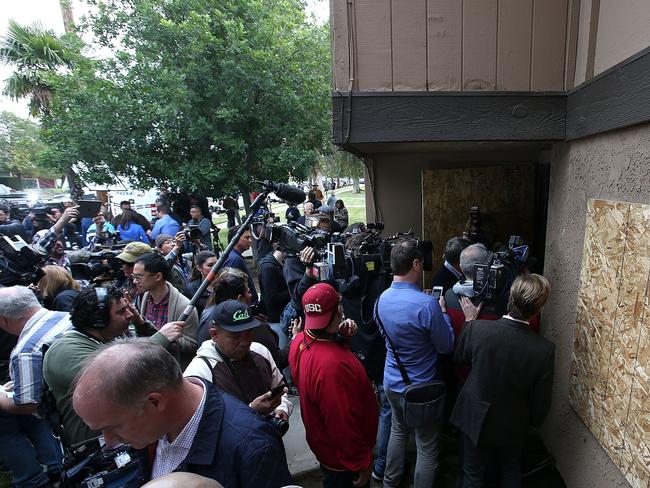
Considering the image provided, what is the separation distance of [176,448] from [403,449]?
2.15 m

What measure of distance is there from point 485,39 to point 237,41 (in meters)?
6.90

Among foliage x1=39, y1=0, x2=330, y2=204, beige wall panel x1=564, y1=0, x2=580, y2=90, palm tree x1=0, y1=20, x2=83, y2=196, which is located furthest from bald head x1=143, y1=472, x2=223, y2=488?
palm tree x1=0, y1=20, x2=83, y2=196

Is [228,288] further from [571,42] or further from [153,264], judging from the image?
[571,42]

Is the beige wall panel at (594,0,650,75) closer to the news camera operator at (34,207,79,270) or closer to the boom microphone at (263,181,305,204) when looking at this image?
the boom microphone at (263,181,305,204)

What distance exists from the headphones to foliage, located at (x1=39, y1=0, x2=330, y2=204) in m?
6.27

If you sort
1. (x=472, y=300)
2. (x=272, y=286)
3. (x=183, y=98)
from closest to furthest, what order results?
(x=472, y=300) → (x=272, y=286) → (x=183, y=98)

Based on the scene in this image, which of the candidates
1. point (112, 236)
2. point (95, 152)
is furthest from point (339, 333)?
point (95, 152)

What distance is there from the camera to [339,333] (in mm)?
2463

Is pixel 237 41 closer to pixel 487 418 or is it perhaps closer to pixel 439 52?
pixel 439 52

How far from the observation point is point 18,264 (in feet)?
13.1

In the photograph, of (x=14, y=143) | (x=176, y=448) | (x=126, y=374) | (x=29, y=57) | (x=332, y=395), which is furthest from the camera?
(x=14, y=143)

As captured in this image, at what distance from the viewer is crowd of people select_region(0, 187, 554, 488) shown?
133cm

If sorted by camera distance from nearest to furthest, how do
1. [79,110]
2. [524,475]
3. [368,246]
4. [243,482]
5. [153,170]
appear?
[243,482] → [524,475] → [368,246] → [79,110] → [153,170]

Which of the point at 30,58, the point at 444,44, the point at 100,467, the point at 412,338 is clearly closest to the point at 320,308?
the point at 412,338
